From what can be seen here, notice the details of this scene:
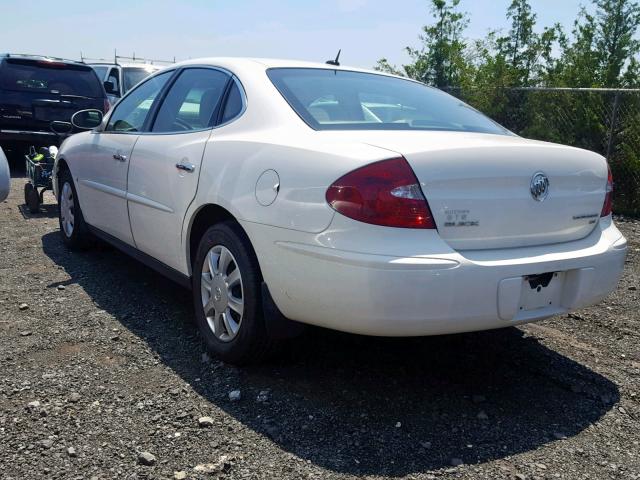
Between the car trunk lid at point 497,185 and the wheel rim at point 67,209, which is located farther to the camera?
the wheel rim at point 67,209

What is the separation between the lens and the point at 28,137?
1027 cm

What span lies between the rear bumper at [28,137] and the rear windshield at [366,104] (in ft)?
24.0

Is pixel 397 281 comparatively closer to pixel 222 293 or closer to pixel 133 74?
pixel 222 293

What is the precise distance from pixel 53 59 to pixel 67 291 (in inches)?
263

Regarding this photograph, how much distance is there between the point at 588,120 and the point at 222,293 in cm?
727

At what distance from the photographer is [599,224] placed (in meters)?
3.37

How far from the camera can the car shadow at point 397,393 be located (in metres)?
2.73

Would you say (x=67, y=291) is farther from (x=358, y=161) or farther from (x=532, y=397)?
(x=532, y=397)

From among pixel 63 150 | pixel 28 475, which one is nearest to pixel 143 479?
pixel 28 475

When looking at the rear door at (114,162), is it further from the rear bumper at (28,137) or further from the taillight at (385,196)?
the rear bumper at (28,137)

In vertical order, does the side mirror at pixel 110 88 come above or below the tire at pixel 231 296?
above

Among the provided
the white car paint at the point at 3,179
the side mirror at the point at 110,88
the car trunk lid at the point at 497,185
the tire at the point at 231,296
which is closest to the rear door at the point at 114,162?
the white car paint at the point at 3,179

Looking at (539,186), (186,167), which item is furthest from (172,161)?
(539,186)

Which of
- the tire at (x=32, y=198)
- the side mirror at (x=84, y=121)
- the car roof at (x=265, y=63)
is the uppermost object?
the car roof at (x=265, y=63)
